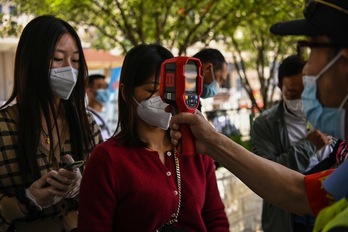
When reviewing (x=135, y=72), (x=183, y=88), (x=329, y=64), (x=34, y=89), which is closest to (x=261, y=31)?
(x=135, y=72)

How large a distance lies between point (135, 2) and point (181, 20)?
843 mm

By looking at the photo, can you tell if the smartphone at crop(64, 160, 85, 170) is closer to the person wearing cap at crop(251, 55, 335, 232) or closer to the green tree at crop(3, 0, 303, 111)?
the person wearing cap at crop(251, 55, 335, 232)

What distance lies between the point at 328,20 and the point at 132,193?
1110 mm

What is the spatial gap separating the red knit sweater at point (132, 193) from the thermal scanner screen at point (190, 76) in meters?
0.49

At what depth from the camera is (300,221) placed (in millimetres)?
3203

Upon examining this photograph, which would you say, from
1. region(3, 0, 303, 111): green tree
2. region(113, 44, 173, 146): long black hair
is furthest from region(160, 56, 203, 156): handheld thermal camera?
region(3, 0, 303, 111): green tree

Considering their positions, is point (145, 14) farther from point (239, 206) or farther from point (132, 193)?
point (132, 193)

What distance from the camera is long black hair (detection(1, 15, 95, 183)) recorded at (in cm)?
237

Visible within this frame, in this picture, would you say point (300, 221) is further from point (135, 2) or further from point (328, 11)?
point (135, 2)

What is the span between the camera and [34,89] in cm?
248

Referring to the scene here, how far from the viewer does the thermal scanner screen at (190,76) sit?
1943 mm

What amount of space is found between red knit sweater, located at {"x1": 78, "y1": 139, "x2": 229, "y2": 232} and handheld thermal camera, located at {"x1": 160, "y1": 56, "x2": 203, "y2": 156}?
40 centimetres

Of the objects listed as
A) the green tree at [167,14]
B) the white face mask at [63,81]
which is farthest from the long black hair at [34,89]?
the green tree at [167,14]

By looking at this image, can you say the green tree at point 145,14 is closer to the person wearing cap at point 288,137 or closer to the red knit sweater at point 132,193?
the person wearing cap at point 288,137
